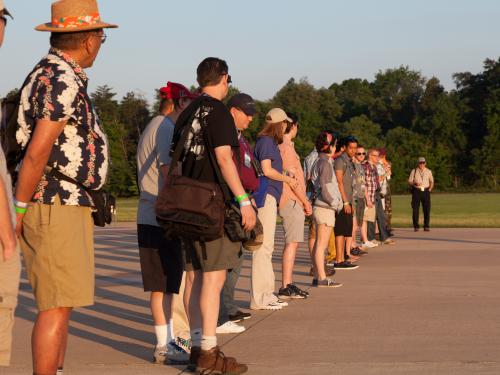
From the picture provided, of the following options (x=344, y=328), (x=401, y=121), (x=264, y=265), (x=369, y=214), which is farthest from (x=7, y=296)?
(x=401, y=121)

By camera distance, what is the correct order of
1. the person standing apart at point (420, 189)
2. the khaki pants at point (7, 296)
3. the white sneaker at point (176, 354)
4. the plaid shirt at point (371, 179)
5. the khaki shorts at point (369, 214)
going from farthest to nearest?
the person standing apart at point (420, 189), the khaki shorts at point (369, 214), the plaid shirt at point (371, 179), the white sneaker at point (176, 354), the khaki pants at point (7, 296)

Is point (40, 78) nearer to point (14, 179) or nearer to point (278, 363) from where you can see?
point (14, 179)

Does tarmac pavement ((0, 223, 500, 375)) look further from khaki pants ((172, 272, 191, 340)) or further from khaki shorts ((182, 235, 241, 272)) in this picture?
khaki shorts ((182, 235, 241, 272))

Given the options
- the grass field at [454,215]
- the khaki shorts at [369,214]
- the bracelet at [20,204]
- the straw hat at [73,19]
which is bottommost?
the grass field at [454,215]

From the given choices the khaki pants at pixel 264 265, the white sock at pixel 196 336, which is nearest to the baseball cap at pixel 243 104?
the khaki pants at pixel 264 265

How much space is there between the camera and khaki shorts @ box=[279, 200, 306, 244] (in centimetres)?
1112

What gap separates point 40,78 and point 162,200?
156 centimetres

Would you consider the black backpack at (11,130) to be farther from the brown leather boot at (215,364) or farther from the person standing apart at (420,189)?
the person standing apart at (420,189)

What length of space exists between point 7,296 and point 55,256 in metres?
1.04

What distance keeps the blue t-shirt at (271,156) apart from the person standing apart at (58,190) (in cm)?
486

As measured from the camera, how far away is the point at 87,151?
5.36 meters

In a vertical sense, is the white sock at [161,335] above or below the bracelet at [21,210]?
below

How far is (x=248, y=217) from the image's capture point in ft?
21.9

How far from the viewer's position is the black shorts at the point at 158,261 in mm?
7301
